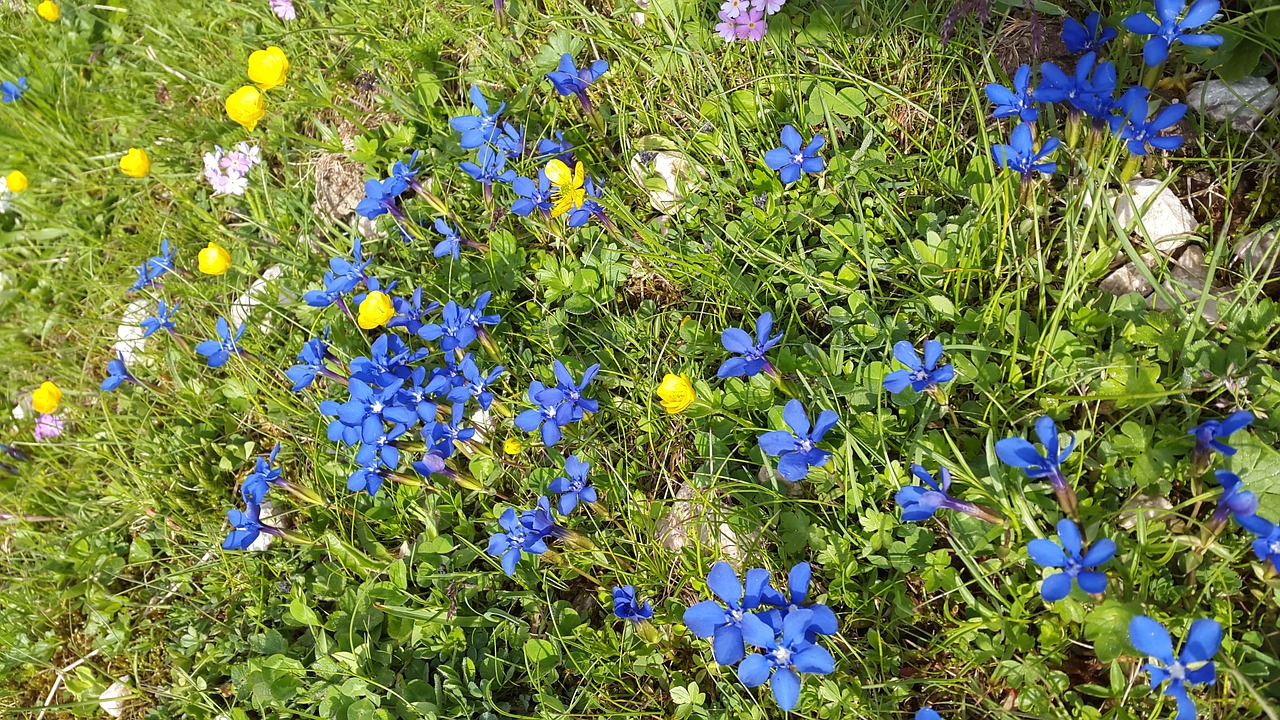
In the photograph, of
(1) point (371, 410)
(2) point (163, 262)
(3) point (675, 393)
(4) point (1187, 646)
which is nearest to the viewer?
(4) point (1187, 646)

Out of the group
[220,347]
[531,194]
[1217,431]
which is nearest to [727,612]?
[1217,431]

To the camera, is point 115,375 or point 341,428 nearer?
point 341,428

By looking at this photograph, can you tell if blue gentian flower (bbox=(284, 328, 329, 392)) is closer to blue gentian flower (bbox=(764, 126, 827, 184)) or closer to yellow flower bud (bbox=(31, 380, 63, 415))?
yellow flower bud (bbox=(31, 380, 63, 415))

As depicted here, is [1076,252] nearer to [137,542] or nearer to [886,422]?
[886,422]

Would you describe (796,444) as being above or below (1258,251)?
below

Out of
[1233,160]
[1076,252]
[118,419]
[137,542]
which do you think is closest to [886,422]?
[1076,252]

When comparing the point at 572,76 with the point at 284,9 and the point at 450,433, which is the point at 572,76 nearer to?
the point at 450,433

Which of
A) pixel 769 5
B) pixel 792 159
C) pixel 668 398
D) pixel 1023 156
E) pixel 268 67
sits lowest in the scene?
pixel 668 398

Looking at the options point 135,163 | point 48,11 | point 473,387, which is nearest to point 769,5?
point 473,387

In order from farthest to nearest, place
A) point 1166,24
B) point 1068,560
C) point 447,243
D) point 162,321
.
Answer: point 162,321
point 447,243
point 1166,24
point 1068,560
